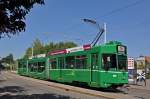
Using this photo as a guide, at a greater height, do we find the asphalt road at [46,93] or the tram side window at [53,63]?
the tram side window at [53,63]

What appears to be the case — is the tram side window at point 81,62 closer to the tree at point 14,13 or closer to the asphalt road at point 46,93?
the asphalt road at point 46,93

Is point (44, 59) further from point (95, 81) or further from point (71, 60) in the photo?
point (95, 81)

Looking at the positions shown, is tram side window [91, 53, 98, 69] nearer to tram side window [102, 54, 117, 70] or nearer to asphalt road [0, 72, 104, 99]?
tram side window [102, 54, 117, 70]

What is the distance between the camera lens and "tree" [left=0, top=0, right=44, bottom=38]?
434 inches

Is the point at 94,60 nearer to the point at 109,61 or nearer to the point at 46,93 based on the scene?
the point at 109,61

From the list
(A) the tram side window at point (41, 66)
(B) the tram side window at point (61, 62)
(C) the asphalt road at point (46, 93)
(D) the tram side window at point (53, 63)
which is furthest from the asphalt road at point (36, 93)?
(A) the tram side window at point (41, 66)

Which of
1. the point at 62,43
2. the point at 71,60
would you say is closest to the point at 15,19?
the point at 71,60

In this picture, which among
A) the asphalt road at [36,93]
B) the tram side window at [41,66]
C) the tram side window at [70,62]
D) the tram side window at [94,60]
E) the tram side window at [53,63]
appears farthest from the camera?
the tram side window at [41,66]

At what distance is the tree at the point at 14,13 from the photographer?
11.0m

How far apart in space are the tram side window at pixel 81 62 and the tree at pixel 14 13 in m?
18.7

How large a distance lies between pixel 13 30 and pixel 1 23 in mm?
393

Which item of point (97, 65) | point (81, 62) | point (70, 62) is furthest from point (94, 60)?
point (70, 62)

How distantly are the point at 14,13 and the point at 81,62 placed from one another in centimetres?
1982

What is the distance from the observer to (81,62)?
30906 mm
